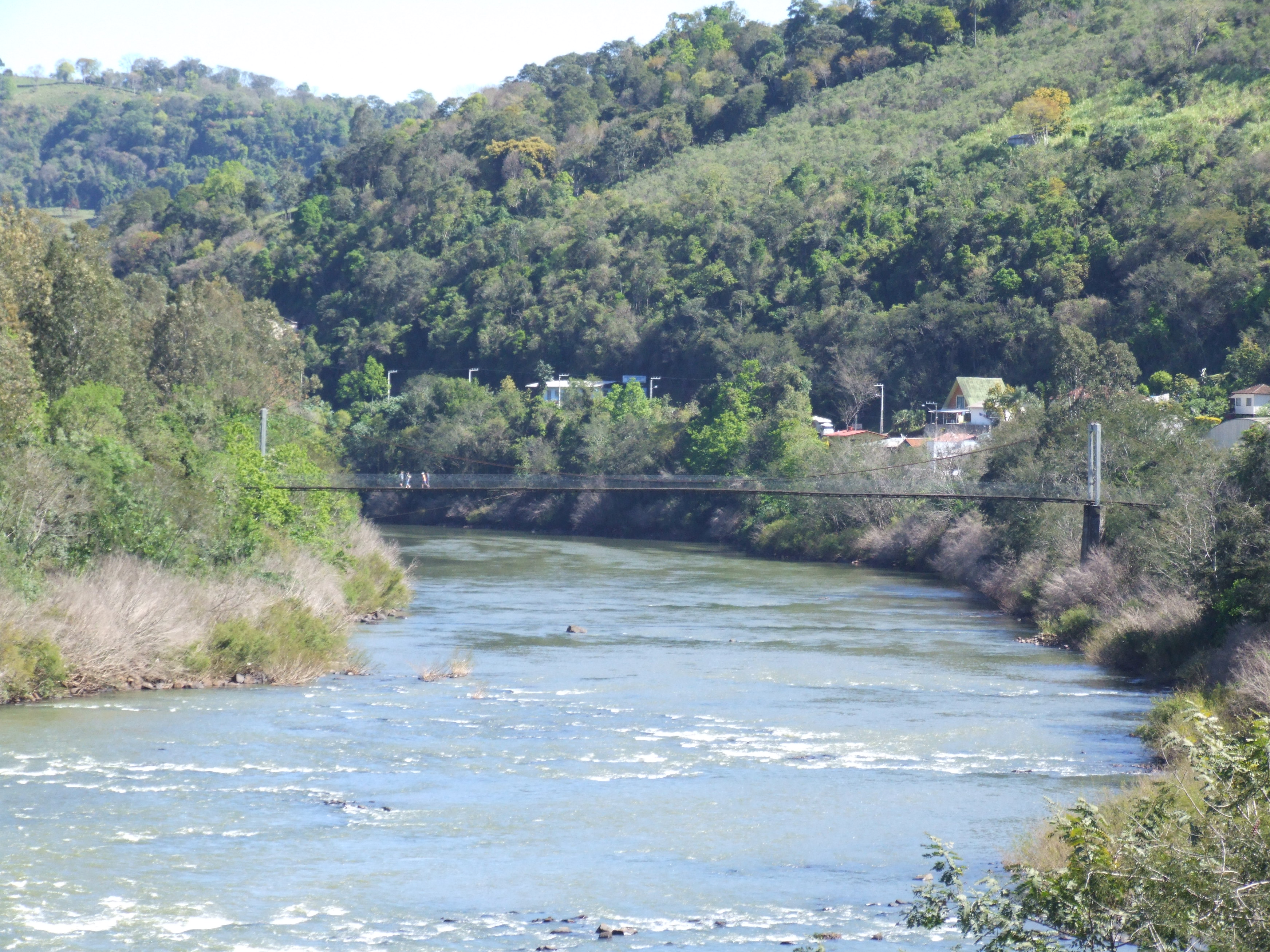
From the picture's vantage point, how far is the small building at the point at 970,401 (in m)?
79.5

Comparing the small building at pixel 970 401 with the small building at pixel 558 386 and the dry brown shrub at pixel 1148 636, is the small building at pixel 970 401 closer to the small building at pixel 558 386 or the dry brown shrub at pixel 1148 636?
the small building at pixel 558 386

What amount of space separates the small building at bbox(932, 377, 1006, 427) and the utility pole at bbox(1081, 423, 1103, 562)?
33.3 m

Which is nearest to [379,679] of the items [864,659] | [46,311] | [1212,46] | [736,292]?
[864,659]

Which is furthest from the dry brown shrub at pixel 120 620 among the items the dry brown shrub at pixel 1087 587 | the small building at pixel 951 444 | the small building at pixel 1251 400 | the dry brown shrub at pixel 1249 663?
the small building at pixel 1251 400

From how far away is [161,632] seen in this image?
29172 mm

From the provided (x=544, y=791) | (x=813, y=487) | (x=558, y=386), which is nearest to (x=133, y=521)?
(x=544, y=791)

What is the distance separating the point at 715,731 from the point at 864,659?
Answer: 391 inches

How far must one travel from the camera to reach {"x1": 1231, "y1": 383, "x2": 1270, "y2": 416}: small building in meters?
61.4

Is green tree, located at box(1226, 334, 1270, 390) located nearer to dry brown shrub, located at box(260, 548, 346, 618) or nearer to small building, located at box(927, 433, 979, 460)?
small building, located at box(927, 433, 979, 460)

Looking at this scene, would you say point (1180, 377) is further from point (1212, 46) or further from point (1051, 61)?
point (1051, 61)

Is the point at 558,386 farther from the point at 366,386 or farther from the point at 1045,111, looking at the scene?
the point at 1045,111

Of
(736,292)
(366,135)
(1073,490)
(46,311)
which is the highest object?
(366,135)

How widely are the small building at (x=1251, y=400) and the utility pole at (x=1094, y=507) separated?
749 inches

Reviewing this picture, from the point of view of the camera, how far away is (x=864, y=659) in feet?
117
